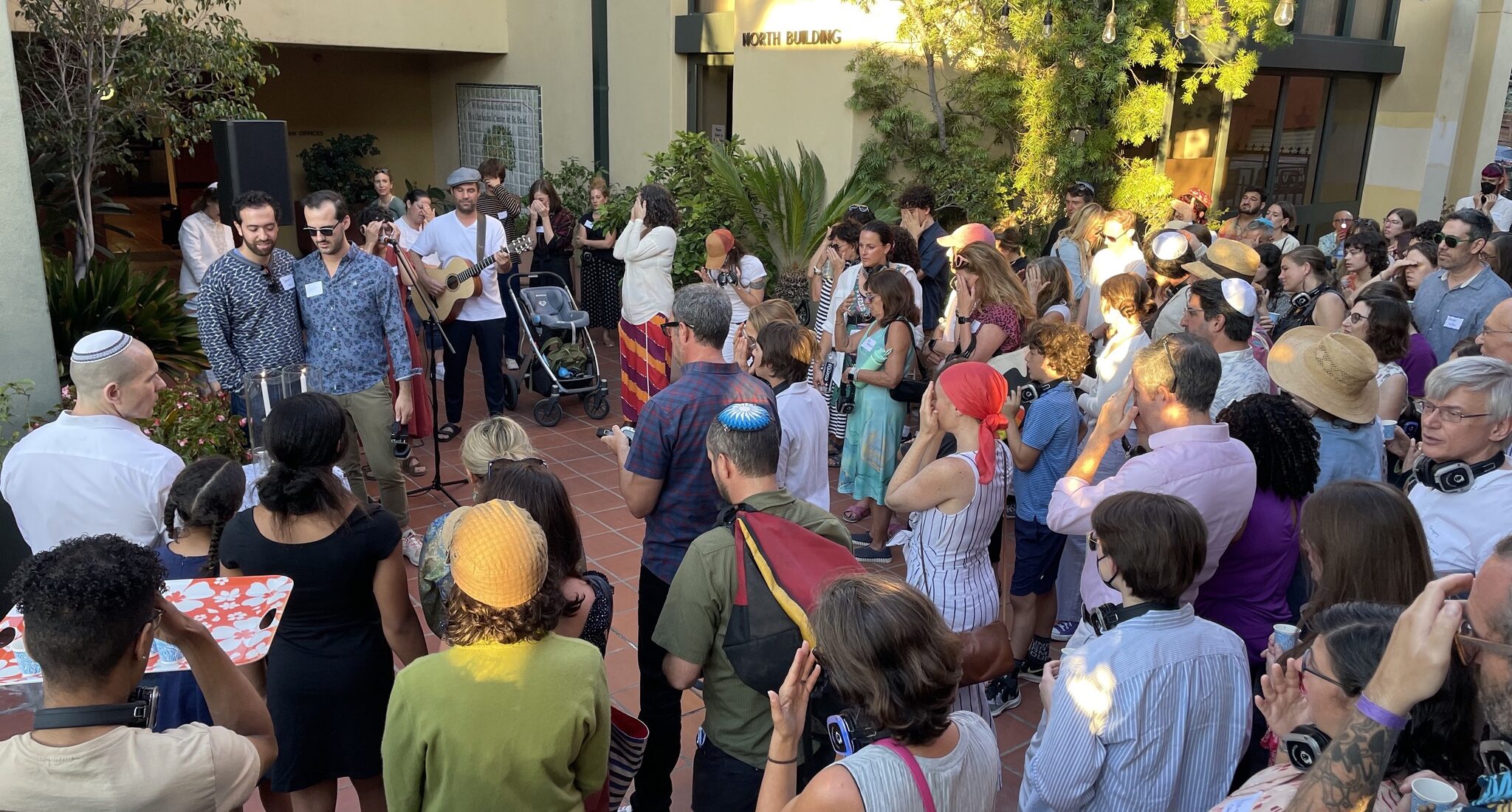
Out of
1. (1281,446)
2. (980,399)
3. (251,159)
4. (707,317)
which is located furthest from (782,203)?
(1281,446)

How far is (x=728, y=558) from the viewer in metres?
2.64

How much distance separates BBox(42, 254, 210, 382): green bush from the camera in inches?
264

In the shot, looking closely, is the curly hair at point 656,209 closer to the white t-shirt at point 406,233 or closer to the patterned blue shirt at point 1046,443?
the white t-shirt at point 406,233

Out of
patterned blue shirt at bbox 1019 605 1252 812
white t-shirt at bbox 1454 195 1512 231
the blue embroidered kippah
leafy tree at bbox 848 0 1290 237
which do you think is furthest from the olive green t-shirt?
white t-shirt at bbox 1454 195 1512 231

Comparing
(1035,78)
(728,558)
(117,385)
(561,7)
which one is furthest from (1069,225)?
(561,7)

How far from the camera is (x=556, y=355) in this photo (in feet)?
26.6

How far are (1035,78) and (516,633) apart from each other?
27.9 feet

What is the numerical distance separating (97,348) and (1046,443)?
3558mm

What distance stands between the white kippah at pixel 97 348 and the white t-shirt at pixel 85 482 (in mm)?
191

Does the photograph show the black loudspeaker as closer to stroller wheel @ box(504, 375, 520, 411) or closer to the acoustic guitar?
the acoustic guitar

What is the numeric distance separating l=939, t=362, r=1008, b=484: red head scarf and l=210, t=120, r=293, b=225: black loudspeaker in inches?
168

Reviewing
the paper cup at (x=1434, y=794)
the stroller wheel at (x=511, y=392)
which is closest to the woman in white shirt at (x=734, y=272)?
the stroller wheel at (x=511, y=392)

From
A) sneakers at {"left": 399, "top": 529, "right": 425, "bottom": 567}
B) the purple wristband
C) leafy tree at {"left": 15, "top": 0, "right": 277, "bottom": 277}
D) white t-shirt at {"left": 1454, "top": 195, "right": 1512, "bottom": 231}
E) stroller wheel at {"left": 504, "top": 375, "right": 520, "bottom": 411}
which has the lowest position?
sneakers at {"left": 399, "top": 529, "right": 425, "bottom": 567}

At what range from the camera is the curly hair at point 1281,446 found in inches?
128
